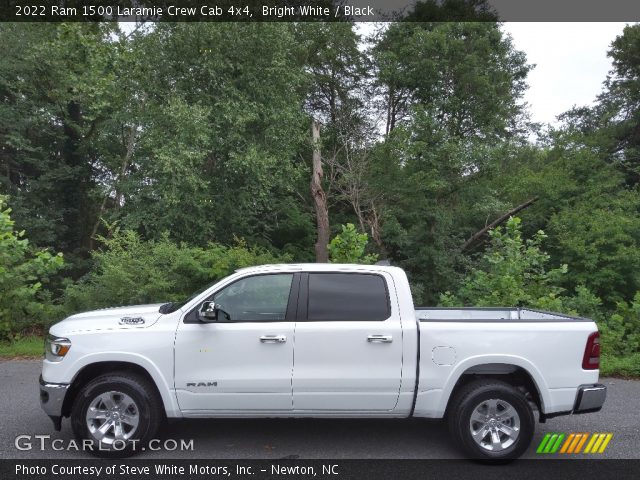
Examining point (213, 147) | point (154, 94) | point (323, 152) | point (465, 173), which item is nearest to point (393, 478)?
point (213, 147)

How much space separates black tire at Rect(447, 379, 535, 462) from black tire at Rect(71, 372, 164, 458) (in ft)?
8.91

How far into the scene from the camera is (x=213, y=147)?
16.7 metres

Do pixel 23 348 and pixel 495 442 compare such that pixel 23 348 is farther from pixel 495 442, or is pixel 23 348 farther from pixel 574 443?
pixel 574 443

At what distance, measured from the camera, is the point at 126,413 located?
4.81m

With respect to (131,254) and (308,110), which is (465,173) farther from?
(131,254)

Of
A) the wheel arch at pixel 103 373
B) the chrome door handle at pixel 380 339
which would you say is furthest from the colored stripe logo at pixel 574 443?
the wheel arch at pixel 103 373

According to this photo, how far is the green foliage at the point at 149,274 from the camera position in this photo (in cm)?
1095

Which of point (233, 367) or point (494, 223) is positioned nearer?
point (233, 367)

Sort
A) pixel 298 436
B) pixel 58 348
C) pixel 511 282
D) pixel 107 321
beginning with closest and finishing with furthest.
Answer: pixel 58 348 < pixel 107 321 < pixel 298 436 < pixel 511 282

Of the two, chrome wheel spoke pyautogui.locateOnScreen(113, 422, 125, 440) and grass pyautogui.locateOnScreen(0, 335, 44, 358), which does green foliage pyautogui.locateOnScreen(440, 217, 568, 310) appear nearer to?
chrome wheel spoke pyautogui.locateOnScreen(113, 422, 125, 440)

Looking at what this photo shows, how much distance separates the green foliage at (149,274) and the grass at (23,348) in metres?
1.39

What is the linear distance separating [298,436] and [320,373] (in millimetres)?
997

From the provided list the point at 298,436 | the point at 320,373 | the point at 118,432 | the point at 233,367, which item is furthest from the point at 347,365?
the point at 118,432

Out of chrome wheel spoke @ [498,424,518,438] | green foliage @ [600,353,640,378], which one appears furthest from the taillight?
green foliage @ [600,353,640,378]
